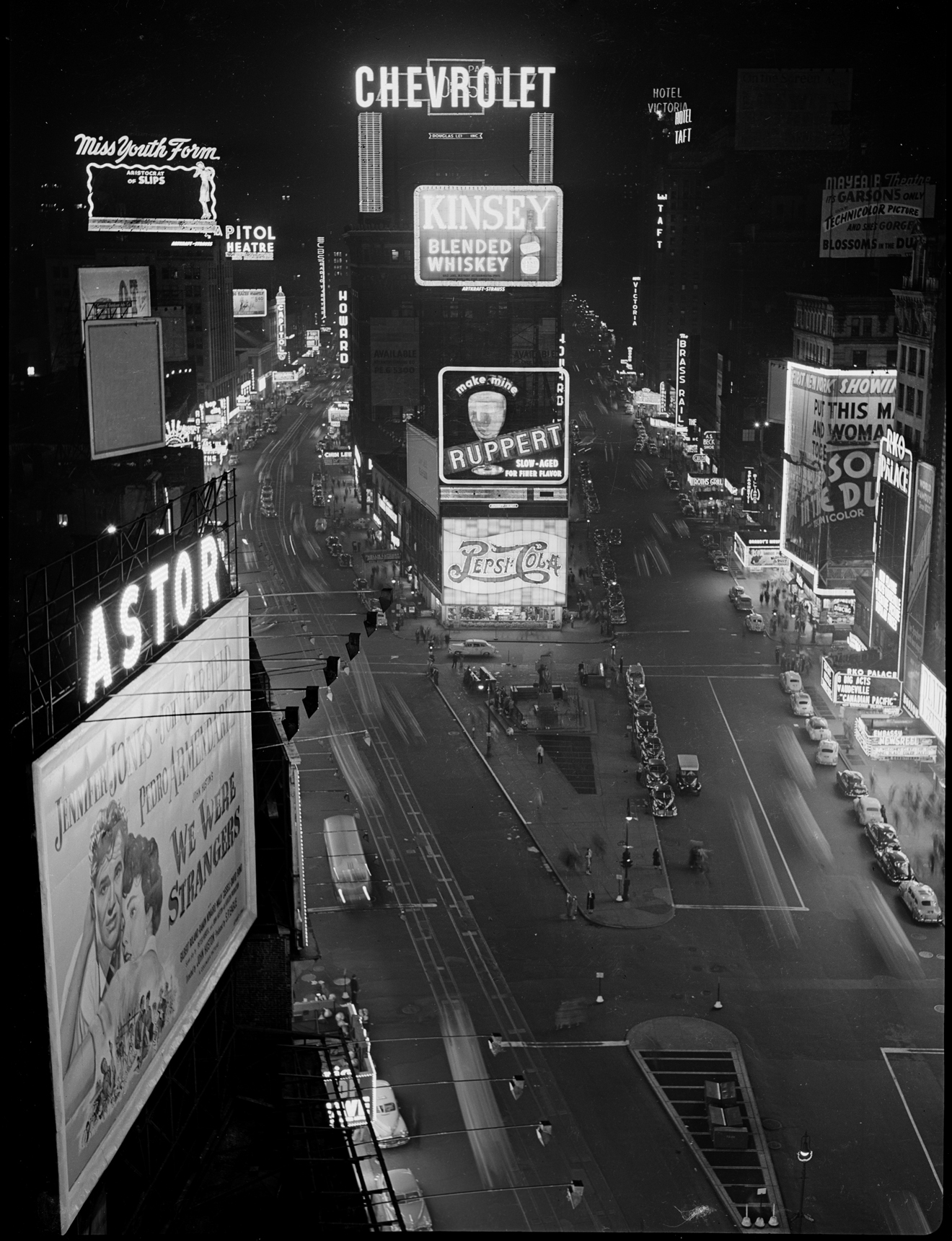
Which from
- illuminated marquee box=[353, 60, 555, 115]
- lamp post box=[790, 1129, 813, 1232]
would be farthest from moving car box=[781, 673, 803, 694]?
illuminated marquee box=[353, 60, 555, 115]

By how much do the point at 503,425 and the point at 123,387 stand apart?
2414 cm

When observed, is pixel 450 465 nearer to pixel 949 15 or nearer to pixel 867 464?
pixel 867 464

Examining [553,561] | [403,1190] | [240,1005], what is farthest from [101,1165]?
[553,561]

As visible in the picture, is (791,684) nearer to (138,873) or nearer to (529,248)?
(529,248)

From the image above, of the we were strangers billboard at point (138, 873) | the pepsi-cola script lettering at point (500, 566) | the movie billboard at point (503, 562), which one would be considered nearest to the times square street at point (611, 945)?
the we were strangers billboard at point (138, 873)

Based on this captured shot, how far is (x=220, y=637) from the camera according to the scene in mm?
14719

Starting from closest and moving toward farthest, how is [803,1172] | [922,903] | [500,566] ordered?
[803,1172]
[922,903]
[500,566]

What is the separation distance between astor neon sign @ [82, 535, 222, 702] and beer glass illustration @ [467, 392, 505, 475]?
35.8m

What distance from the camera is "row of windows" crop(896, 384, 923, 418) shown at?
45281 mm

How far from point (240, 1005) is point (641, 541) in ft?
165

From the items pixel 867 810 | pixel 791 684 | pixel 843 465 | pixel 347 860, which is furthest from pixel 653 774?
pixel 843 465

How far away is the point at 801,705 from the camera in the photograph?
41.1 meters

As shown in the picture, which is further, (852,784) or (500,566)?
(500,566)

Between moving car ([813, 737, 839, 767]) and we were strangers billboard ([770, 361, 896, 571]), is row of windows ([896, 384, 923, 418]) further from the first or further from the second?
moving car ([813, 737, 839, 767])
